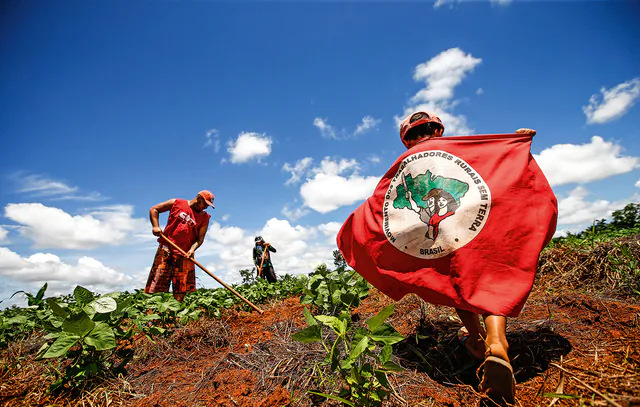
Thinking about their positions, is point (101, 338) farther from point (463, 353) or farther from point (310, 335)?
point (463, 353)

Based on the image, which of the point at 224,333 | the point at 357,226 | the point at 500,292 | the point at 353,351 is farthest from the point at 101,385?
the point at 500,292

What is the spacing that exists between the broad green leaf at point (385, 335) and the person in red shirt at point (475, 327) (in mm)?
520

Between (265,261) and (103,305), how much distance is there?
921cm

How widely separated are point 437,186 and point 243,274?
10.6 metres

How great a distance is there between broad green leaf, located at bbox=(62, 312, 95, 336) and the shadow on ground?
2.26m

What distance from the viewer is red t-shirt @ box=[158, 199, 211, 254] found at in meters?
5.28

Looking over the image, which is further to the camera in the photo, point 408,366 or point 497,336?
point 408,366

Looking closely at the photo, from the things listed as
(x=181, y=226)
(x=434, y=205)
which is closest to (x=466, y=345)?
(x=434, y=205)

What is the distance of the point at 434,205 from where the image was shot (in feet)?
7.59

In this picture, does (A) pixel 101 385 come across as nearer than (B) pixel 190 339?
Yes

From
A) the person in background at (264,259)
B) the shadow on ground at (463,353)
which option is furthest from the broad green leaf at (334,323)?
the person in background at (264,259)

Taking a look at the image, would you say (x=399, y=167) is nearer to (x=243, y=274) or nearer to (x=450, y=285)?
(x=450, y=285)

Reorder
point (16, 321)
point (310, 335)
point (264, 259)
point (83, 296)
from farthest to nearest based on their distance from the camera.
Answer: point (264, 259), point (16, 321), point (83, 296), point (310, 335)

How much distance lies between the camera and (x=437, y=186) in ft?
→ 7.69
